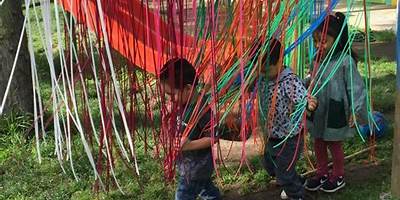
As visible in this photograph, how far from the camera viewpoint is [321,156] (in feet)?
11.1

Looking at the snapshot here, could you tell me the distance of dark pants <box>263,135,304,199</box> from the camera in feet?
9.74

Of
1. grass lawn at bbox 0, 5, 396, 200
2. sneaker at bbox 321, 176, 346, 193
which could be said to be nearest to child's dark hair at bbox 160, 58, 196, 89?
grass lawn at bbox 0, 5, 396, 200

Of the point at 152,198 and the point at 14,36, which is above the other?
the point at 14,36

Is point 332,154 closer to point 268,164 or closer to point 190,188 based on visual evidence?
point 268,164

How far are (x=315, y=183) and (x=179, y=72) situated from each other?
129 centimetres

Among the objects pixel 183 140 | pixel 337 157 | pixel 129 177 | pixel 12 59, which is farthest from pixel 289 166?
pixel 12 59

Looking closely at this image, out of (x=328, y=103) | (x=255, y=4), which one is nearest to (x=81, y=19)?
(x=255, y=4)

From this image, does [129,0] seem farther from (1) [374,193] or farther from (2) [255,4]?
(1) [374,193]

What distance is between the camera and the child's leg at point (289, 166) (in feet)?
9.74

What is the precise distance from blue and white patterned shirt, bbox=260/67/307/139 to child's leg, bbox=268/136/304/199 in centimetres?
7

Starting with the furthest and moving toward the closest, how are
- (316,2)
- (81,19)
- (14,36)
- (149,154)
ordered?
(14,36), (149,154), (316,2), (81,19)

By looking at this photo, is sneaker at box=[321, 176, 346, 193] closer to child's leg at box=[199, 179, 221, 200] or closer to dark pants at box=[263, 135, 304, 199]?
dark pants at box=[263, 135, 304, 199]

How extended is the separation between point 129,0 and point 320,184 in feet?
5.21

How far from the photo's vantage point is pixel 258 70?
8.91 feet
